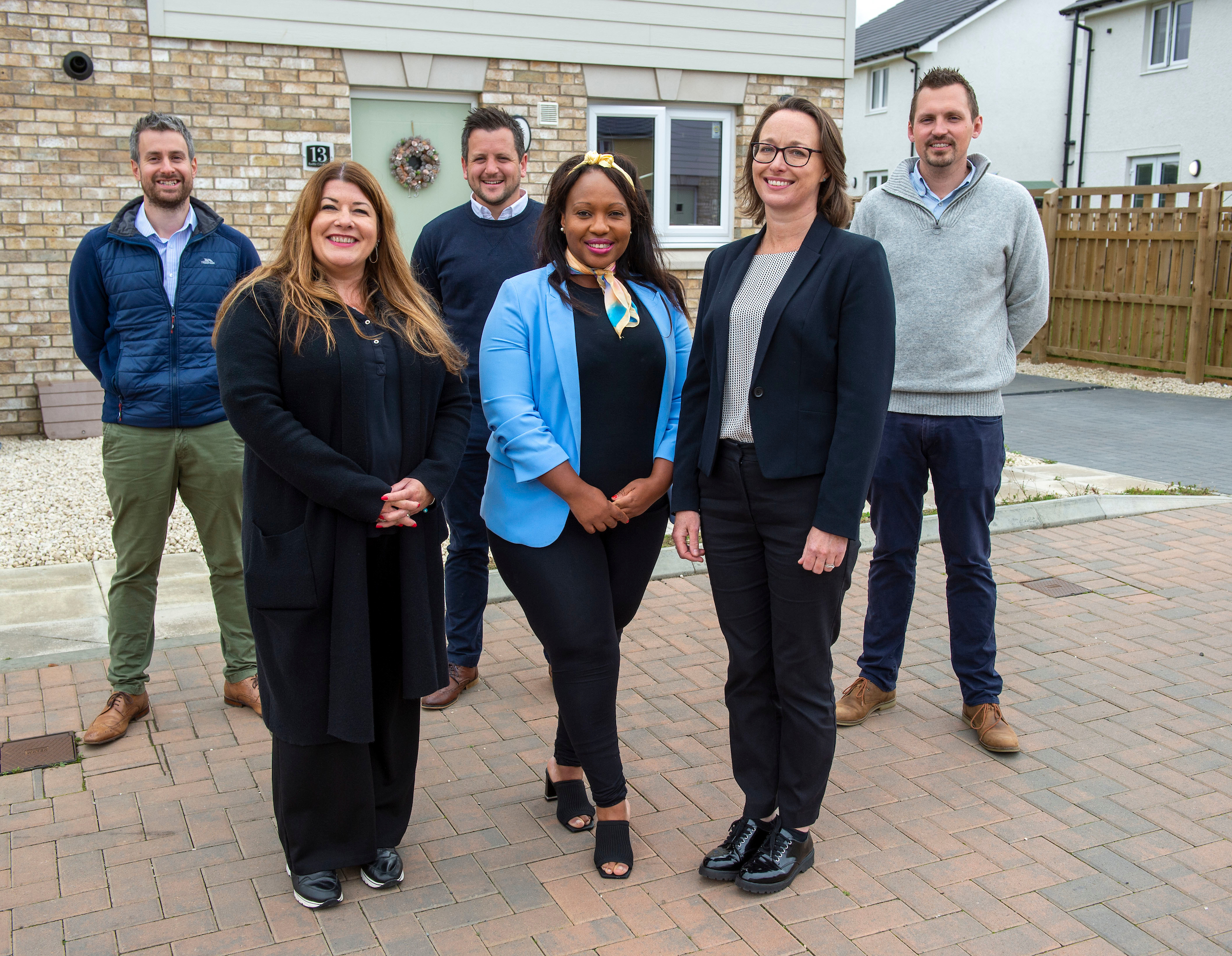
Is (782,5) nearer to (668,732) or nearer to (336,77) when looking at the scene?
(336,77)

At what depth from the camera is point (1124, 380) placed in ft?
43.7

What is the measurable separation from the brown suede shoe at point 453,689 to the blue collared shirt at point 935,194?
248cm

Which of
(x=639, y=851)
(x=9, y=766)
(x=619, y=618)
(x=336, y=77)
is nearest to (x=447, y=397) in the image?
(x=619, y=618)

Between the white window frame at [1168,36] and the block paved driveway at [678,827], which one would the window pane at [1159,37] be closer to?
the white window frame at [1168,36]

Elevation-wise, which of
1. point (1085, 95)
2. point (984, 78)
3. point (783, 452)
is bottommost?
point (783, 452)

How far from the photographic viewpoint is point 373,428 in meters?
2.91

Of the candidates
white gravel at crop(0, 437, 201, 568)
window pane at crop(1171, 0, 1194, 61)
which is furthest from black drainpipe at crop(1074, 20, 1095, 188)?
white gravel at crop(0, 437, 201, 568)

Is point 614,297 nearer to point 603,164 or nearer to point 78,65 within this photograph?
point 603,164

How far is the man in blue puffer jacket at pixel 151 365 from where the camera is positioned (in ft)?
12.7

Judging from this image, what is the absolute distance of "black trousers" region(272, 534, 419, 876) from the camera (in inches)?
116

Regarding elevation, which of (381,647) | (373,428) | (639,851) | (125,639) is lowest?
Answer: (639,851)

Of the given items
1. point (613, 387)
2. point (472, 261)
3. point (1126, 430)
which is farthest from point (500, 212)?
point (1126, 430)

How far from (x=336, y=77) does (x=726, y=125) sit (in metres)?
3.76

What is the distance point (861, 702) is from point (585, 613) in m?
1.61
